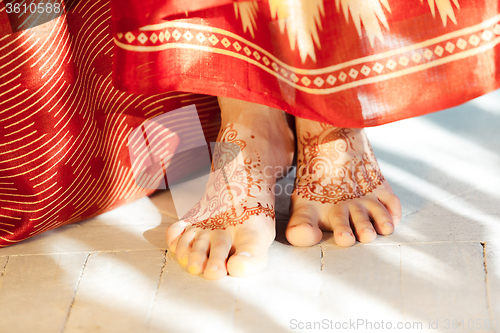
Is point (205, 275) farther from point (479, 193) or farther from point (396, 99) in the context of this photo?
point (479, 193)

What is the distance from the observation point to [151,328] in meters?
0.72

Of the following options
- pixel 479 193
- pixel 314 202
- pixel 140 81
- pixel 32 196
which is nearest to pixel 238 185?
Result: pixel 314 202

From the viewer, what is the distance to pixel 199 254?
807 millimetres

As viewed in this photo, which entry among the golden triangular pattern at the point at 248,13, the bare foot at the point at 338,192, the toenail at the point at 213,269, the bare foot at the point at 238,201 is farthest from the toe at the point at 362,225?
the golden triangular pattern at the point at 248,13

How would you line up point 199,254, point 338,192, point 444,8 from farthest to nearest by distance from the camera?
point 338,192 < point 199,254 < point 444,8

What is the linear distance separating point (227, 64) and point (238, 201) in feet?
0.83

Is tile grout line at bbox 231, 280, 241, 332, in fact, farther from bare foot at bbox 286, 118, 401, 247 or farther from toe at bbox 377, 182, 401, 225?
toe at bbox 377, 182, 401, 225

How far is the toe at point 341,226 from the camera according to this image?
0.83 m

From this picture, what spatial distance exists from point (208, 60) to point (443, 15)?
14.2 inches

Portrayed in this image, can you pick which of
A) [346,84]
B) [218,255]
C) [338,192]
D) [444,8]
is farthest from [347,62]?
[218,255]

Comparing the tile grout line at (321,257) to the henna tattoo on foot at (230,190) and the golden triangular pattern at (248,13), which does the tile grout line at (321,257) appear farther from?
the golden triangular pattern at (248,13)

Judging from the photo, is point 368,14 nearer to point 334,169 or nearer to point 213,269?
point 334,169

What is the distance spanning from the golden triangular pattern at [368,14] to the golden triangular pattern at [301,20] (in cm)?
4

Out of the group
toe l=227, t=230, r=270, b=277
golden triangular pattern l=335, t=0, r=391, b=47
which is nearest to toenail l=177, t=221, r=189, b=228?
toe l=227, t=230, r=270, b=277
